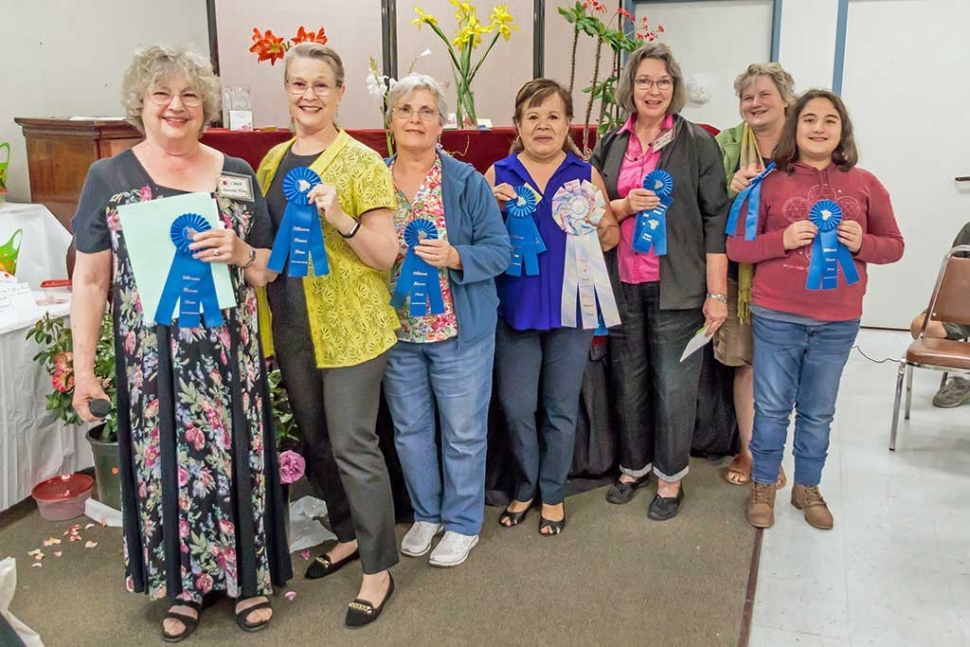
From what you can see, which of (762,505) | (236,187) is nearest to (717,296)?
(762,505)

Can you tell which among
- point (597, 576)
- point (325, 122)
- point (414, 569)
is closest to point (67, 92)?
point (325, 122)

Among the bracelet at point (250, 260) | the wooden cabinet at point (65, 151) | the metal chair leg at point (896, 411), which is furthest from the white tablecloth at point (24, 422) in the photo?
the metal chair leg at point (896, 411)

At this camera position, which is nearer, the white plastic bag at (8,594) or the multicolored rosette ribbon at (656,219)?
the white plastic bag at (8,594)

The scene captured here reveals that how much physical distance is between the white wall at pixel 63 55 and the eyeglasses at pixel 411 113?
5.41 ft

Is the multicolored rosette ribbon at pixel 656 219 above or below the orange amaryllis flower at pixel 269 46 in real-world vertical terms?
below

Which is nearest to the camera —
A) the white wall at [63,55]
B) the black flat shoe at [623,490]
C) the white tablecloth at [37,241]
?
the black flat shoe at [623,490]

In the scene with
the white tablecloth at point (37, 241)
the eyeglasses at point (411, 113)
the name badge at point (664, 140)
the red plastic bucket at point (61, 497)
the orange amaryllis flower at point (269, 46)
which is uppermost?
the orange amaryllis flower at point (269, 46)

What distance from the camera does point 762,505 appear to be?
2734 millimetres

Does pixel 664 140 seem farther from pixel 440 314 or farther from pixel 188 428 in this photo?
pixel 188 428

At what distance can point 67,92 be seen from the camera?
3898 mm

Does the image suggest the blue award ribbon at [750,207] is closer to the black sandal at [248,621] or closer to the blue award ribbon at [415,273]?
the blue award ribbon at [415,273]

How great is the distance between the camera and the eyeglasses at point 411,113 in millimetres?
2133

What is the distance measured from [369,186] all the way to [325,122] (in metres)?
0.18

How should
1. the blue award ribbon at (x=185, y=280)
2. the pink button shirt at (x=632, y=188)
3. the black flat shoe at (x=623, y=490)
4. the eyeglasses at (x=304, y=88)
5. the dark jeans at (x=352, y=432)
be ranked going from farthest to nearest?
1. the black flat shoe at (x=623, y=490)
2. the pink button shirt at (x=632, y=188)
3. the dark jeans at (x=352, y=432)
4. the eyeglasses at (x=304, y=88)
5. the blue award ribbon at (x=185, y=280)
